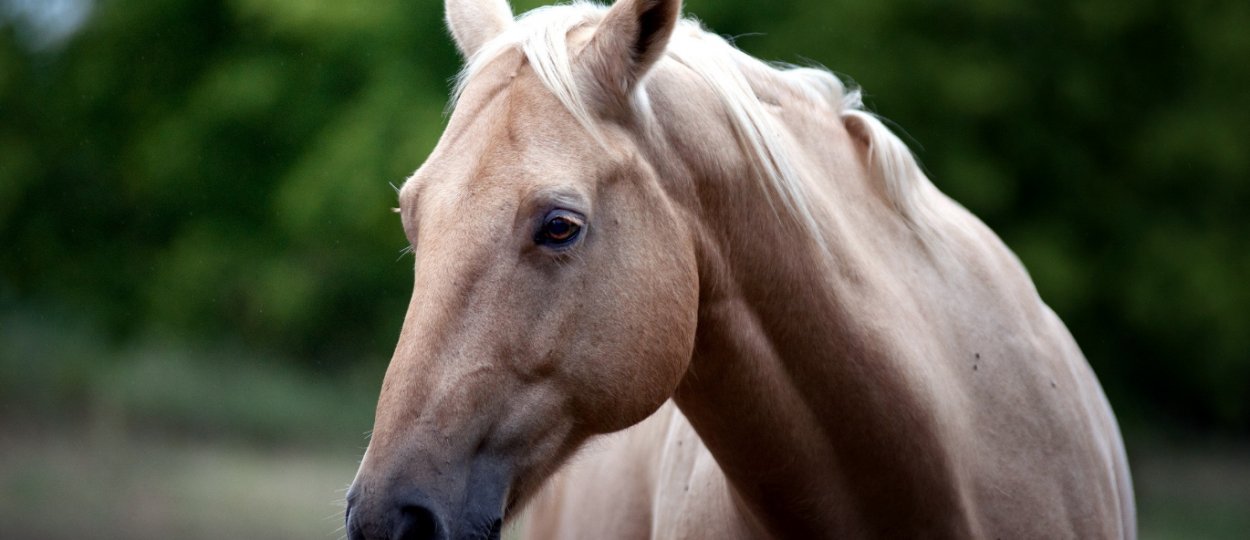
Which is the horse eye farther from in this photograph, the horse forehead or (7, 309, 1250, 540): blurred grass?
(7, 309, 1250, 540): blurred grass

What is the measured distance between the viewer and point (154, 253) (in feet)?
29.0

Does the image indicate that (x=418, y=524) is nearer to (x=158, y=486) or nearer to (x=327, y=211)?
(x=327, y=211)

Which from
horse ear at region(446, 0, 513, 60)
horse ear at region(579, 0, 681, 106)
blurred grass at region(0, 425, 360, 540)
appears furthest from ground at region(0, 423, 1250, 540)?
horse ear at region(579, 0, 681, 106)

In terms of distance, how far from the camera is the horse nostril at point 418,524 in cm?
185

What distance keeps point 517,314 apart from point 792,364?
0.62 m

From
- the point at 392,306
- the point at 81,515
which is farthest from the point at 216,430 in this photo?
the point at 392,306

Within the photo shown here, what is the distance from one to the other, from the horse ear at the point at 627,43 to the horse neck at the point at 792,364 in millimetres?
109

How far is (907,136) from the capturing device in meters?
6.98

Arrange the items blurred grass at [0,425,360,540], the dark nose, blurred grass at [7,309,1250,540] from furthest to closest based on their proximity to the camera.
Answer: blurred grass at [0,425,360,540], blurred grass at [7,309,1250,540], the dark nose

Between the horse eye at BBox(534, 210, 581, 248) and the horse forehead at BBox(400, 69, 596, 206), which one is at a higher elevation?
the horse forehead at BBox(400, 69, 596, 206)

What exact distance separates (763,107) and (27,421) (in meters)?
9.05

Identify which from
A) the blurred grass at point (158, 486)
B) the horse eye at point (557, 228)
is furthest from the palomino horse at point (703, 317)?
the blurred grass at point (158, 486)

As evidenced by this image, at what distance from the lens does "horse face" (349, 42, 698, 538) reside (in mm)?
1894

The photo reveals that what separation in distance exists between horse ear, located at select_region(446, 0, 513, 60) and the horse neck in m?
0.52
